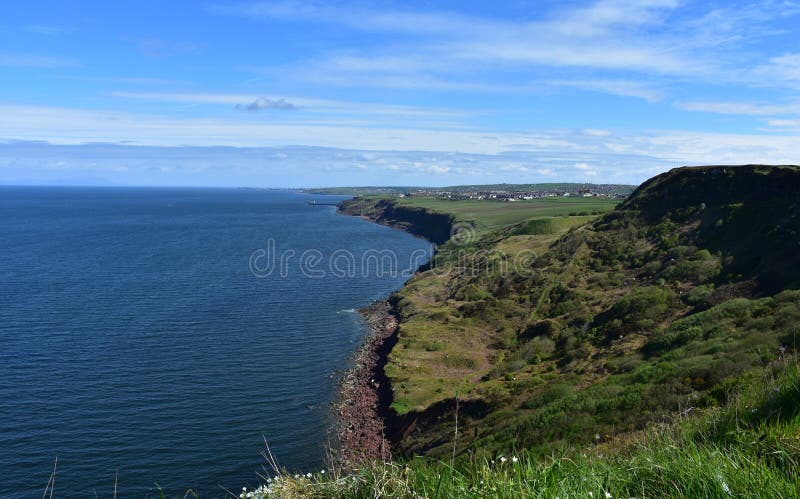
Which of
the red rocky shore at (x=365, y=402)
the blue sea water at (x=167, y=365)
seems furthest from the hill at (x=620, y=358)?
the blue sea water at (x=167, y=365)

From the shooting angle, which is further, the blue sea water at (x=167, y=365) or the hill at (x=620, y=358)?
the blue sea water at (x=167, y=365)

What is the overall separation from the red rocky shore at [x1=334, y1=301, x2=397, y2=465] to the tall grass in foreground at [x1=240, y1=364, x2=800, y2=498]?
17989mm

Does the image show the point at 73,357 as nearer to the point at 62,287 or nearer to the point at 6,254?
the point at 62,287

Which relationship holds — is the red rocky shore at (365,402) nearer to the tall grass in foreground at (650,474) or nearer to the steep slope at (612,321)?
the steep slope at (612,321)

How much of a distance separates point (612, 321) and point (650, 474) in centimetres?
3223

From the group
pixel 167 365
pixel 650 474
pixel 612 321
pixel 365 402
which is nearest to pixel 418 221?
pixel 167 365

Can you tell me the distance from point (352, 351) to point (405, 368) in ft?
28.2

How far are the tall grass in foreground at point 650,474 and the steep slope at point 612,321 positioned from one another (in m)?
3.36

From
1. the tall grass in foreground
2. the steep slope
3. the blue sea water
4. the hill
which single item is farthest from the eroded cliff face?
the tall grass in foreground

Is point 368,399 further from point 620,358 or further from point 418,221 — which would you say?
point 418,221

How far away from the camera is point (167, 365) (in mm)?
39875

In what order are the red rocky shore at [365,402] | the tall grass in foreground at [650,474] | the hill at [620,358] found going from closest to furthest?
the tall grass in foreground at [650,474] < the hill at [620,358] < the red rocky shore at [365,402]

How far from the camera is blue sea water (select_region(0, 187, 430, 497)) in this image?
27.2m

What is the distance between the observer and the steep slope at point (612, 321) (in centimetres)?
1947
